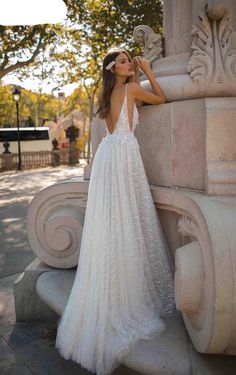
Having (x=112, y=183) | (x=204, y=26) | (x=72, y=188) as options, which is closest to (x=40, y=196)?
(x=72, y=188)

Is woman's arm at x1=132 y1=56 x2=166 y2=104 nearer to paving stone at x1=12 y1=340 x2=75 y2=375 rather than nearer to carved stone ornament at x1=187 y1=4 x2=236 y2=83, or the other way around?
carved stone ornament at x1=187 y1=4 x2=236 y2=83

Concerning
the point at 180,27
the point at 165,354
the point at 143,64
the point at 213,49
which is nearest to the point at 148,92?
the point at 143,64

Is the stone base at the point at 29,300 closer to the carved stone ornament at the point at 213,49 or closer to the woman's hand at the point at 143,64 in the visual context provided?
the woman's hand at the point at 143,64

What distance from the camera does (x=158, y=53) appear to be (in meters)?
3.41

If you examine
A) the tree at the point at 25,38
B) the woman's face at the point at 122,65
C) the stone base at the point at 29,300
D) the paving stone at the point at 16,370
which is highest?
the tree at the point at 25,38

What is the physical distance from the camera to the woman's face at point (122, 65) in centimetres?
272

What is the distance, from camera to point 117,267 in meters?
2.60

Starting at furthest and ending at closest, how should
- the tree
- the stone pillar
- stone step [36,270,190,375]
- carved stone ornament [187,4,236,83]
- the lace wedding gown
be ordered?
1. the tree
2. the stone pillar
3. carved stone ornament [187,4,236,83]
4. the lace wedding gown
5. stone step [36,270,190,375]

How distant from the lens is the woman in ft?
8.22

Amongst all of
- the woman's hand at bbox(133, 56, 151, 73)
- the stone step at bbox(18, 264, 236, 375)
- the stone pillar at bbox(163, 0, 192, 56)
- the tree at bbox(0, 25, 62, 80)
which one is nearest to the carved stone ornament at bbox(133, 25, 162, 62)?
the stone pillar at bbox(163, 0, 192, 56)

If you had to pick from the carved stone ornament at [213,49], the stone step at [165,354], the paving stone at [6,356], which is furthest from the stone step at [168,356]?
the carved stone ornament at [213,49]

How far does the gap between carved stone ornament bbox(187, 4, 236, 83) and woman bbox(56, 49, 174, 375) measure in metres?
0.36

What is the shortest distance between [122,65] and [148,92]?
28 cm

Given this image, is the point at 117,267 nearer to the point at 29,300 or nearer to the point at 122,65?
the point at 29,300
